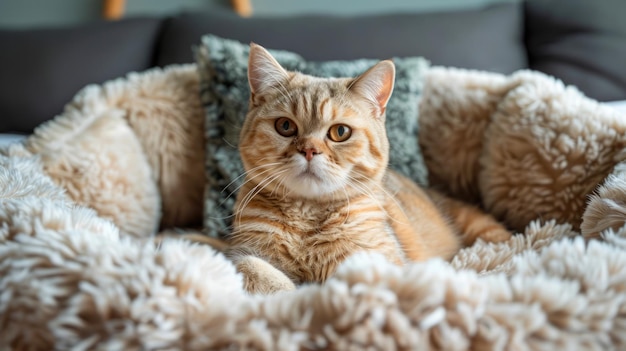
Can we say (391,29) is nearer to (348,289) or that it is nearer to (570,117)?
(570,117)

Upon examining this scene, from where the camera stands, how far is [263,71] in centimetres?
107

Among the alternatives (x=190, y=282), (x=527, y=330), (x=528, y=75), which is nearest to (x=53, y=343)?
(x=190, y=282)

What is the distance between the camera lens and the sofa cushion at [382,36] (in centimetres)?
163

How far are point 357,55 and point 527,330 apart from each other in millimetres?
1167

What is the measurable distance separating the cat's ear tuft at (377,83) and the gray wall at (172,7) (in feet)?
3.65

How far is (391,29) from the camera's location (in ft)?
5.46

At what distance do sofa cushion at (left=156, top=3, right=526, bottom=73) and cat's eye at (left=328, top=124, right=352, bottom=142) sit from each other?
2.14 ft

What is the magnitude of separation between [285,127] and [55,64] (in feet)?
3.92

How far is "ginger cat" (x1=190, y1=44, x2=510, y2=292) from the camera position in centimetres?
97

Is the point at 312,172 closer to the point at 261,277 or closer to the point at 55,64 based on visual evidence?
the point at 261,277

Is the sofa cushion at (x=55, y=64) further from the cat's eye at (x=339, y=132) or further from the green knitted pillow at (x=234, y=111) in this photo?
the cat's eye at (x=339, y=132)

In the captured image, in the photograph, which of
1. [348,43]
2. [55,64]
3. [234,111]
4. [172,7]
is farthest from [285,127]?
[172,7]

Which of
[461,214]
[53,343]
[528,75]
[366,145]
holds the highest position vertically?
[528,75]

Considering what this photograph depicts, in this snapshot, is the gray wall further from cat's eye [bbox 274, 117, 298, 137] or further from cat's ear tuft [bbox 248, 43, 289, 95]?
cat's eye [bbox 274, 117, 298, 137]
